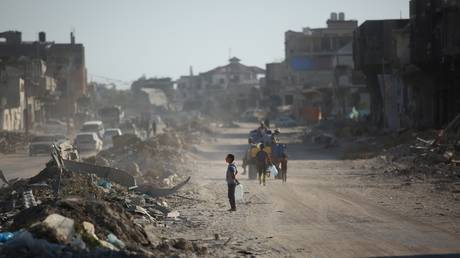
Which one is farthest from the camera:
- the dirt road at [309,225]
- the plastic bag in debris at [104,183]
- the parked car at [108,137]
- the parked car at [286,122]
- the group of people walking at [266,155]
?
the parked car at [286,122]

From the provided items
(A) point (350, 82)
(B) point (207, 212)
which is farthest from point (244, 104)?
(B) point (207, 212)

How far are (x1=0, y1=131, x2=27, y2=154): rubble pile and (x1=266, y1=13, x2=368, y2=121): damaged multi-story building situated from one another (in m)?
35.3

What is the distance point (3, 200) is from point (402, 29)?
129 feet

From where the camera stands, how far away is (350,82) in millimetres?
82812

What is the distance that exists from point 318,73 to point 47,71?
34635 millimetres

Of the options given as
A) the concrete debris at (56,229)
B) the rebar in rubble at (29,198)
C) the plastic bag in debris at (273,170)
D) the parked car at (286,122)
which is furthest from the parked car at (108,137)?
the concrete debris at (56,229)

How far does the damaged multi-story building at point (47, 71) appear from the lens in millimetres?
89000

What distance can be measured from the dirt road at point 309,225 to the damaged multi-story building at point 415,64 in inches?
754

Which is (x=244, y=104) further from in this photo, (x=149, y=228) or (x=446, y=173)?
(x=149, y=228)

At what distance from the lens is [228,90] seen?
533 feet

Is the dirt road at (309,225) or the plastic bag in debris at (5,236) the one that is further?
the dirt road at (309,225)

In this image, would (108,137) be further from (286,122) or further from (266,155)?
(286,122)

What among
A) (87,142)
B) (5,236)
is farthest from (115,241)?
(87,142)

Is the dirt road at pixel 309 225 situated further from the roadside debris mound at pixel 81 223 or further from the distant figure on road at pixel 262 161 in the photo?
the roadside debris mound at pixel 81 223
